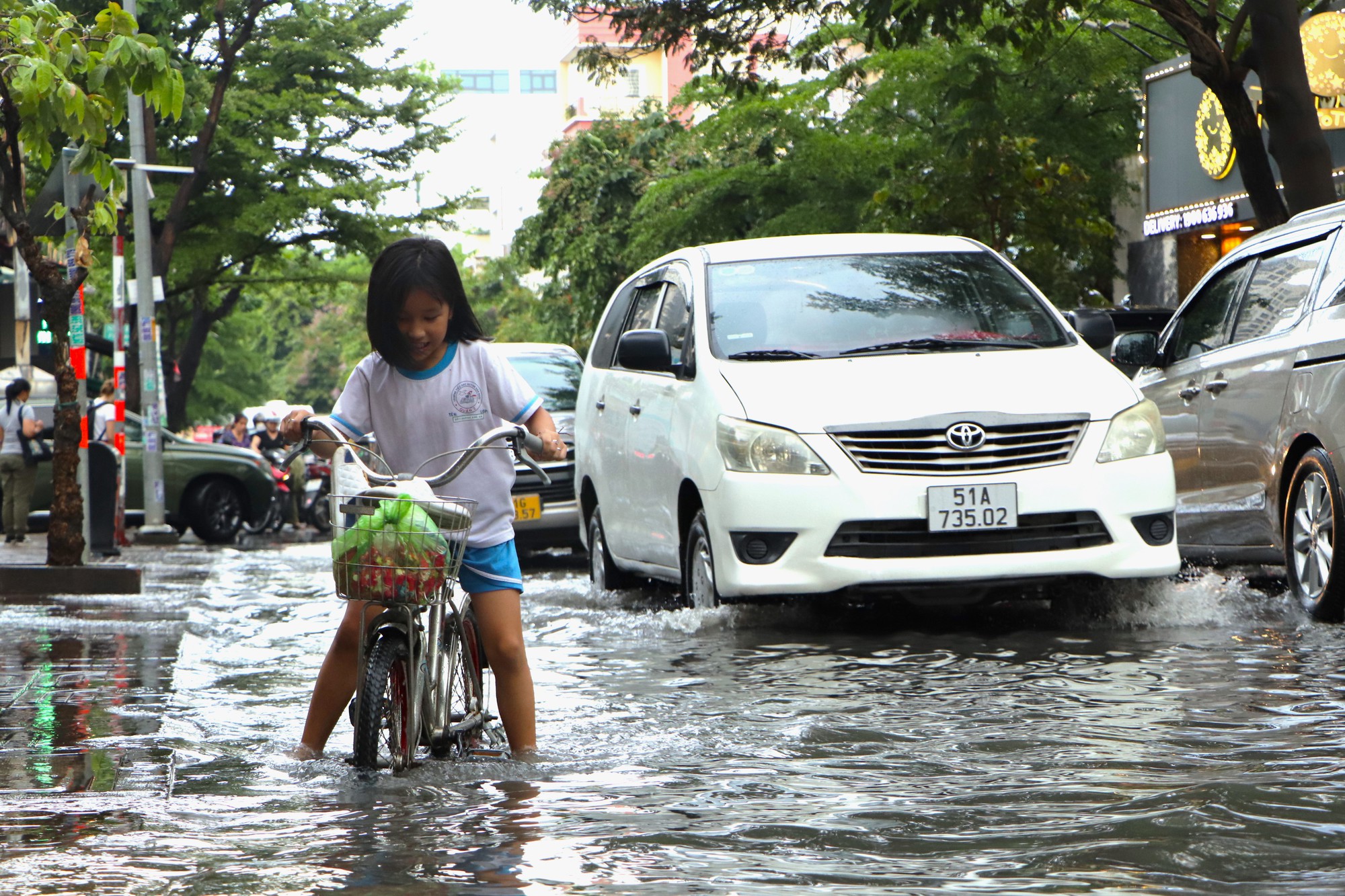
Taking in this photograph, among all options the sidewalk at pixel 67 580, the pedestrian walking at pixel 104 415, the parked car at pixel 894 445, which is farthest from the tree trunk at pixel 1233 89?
the pedestrian walking at pixel 104 415

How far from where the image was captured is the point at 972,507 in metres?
8.08

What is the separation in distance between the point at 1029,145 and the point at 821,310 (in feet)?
37.8

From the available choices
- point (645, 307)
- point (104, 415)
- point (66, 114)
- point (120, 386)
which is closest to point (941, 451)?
point (645, 307)

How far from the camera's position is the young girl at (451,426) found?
17.8ft

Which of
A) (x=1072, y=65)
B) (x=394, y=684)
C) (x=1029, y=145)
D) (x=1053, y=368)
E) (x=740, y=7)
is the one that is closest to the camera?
(x=394, y=684)

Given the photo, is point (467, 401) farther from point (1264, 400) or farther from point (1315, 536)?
point (1264, 400)

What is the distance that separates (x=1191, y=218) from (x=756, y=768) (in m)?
18.8

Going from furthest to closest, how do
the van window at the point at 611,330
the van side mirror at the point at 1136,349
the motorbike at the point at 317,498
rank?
the motorbike at the point at 317,498 < the van window at the point at 611,330 < the van side mirror at the point at 1136,349

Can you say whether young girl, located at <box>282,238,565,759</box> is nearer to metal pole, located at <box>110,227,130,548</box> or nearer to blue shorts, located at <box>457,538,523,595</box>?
blue shorts, located at <box>457,538,523,595</box>

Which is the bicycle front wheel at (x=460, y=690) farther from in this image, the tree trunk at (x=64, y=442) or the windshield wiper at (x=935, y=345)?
the tree trunk at (x=64, y=442)

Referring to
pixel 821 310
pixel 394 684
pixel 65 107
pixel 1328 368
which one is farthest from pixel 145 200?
pixel 394 684

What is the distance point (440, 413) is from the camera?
5527mm

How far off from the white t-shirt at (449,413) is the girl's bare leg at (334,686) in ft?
1.33

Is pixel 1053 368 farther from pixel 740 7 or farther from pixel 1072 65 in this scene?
pixel 1072 65
